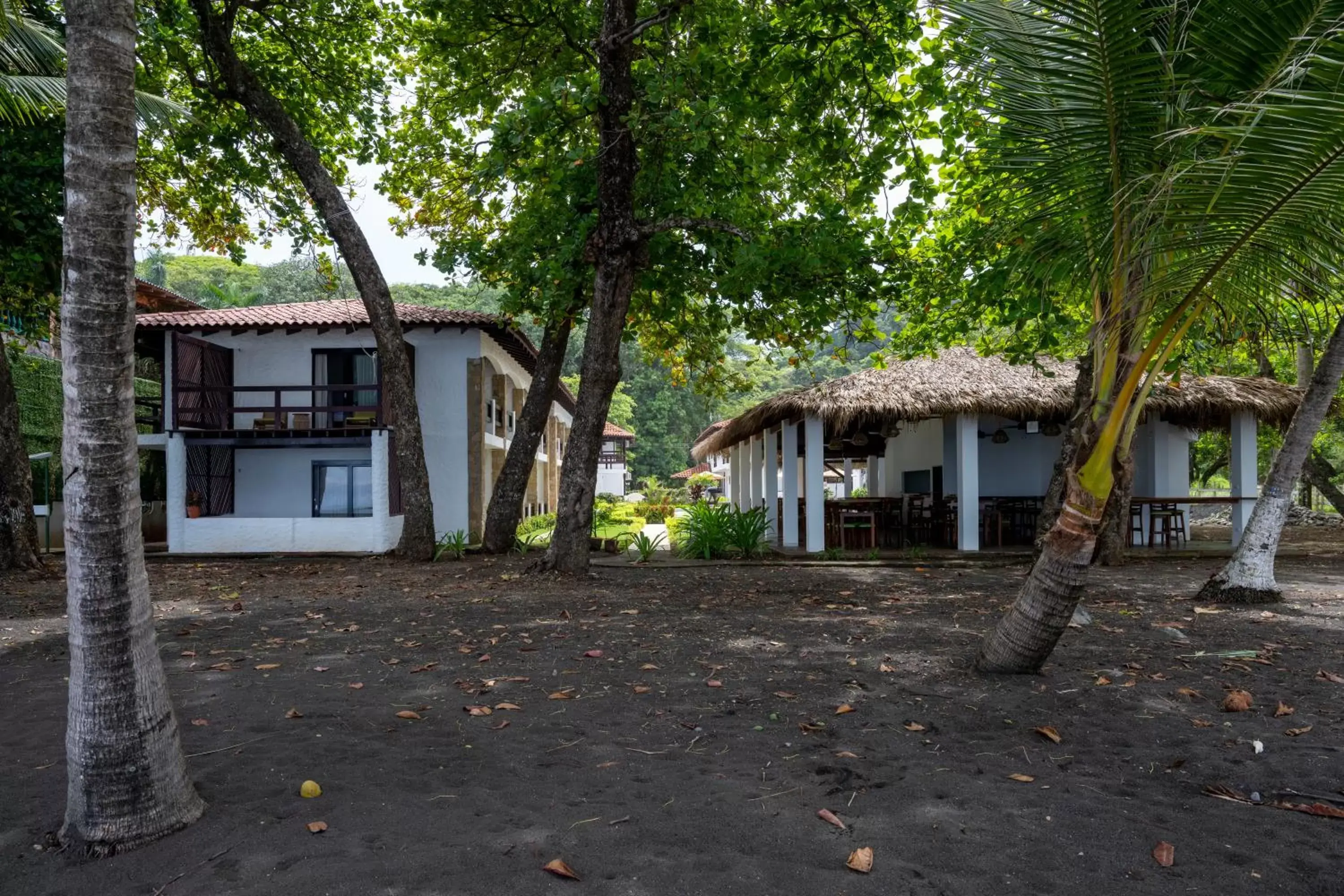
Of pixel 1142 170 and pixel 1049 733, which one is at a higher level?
pixel 1142 170

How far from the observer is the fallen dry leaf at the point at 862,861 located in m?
2.95

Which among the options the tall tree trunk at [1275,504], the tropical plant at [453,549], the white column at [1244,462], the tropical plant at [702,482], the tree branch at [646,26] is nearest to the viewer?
the tall tree trunk at [1275,504]

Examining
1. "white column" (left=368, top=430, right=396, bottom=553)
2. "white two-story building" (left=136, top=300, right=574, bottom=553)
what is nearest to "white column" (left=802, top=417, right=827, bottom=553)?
"white two-story building" (left=136, top=300, right=574, bottom=553)

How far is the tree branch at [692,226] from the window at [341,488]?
9.65 metres

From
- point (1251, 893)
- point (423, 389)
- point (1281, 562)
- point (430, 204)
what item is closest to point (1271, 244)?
point (1251, 893)

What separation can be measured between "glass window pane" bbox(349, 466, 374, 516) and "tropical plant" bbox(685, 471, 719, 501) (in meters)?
23.9

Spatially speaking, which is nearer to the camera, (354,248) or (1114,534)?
(1114,534)

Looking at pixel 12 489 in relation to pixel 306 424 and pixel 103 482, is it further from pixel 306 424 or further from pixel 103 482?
pixel 103 482

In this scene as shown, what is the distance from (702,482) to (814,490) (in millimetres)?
29217

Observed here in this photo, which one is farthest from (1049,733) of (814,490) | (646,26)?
(814,490)

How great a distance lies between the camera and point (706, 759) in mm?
4086

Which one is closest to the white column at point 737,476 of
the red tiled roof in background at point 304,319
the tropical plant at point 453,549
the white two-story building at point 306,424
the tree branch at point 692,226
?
the white two-story building at point 306,424

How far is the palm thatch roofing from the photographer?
13695 mm

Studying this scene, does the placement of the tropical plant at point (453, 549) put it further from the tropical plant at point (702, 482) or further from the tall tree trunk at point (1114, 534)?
the tropical plant at point (702, 482)
